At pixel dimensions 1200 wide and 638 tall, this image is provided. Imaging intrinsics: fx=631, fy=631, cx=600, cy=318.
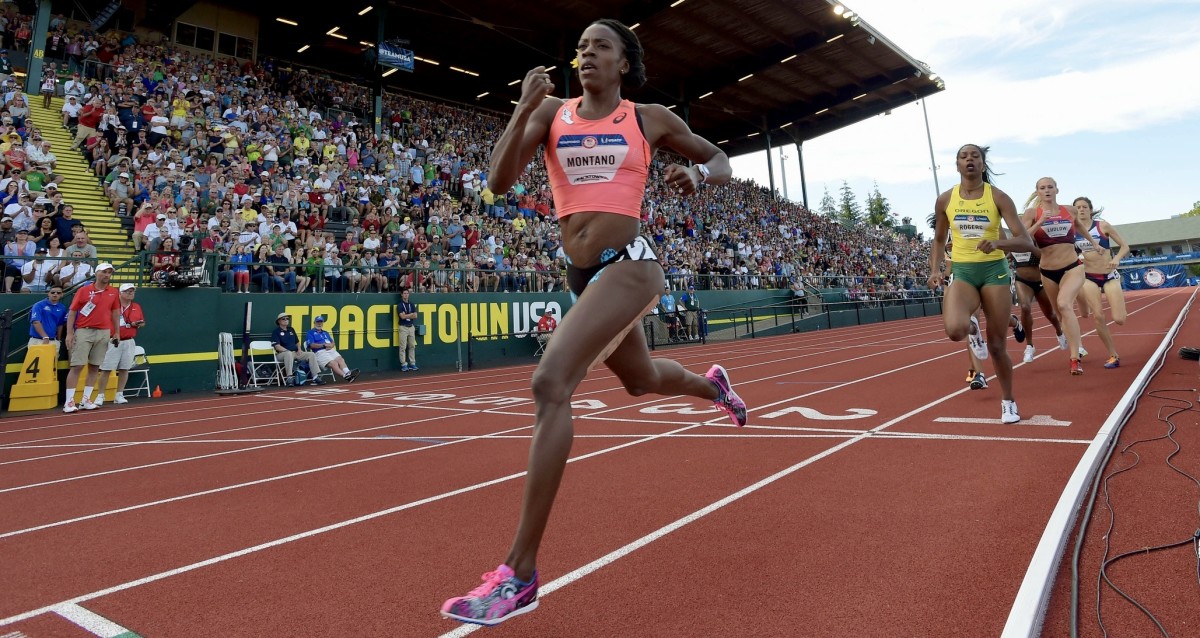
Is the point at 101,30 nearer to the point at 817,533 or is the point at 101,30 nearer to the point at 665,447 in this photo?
the point at 665,447

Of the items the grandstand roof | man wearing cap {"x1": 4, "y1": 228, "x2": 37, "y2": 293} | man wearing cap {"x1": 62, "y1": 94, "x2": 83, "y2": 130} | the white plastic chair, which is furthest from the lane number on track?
the grandstand roof

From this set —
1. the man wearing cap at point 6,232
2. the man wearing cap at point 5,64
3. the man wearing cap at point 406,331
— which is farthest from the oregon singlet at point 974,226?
the man wearing cap at point 5,64

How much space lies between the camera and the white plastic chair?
37.2 ft

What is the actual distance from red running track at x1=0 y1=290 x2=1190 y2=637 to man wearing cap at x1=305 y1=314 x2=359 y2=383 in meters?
6.28

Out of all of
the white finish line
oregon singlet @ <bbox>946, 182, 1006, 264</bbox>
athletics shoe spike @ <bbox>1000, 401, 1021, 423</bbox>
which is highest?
oregon singlet @ <bbox>946, 182, 1006, 264</bbox>

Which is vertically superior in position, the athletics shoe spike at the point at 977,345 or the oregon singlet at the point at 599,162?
the oregon singlet at the point at 599,162

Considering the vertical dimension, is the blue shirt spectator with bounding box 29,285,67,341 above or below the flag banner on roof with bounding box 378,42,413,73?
below

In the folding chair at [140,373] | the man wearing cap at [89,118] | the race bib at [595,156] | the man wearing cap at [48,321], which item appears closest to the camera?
the race bib at [595,156]

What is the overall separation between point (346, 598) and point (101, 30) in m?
25.9

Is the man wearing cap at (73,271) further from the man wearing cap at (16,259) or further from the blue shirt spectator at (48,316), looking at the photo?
the man wearing cap at (16,259)

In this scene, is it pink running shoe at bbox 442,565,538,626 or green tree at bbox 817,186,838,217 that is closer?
pink running shoe at bbox 442,565,538,626

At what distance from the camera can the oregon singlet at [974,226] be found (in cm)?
540

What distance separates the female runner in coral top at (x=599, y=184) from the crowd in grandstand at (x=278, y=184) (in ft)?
38.1

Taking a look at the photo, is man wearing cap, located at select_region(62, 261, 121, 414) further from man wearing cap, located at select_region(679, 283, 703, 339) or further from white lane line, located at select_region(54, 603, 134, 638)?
man wearing cap, located at select_region(679, 283, 703, 339)
